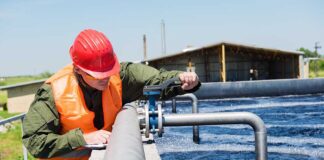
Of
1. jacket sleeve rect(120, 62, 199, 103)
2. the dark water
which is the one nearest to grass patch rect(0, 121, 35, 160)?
the dark water

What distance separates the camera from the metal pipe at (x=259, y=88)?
1252 cm

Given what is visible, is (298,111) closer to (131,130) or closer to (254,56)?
(131,130)

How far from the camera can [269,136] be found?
330 inches

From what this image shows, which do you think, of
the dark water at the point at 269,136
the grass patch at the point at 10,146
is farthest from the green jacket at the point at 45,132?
the grass patch at the point at 10,146

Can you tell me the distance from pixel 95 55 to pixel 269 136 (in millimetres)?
6770

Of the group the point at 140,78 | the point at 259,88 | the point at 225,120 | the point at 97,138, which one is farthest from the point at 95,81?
the point at 259,88

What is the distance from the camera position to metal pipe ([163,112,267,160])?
2.62m

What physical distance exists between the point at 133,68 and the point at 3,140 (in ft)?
34.1

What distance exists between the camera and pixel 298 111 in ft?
39.6

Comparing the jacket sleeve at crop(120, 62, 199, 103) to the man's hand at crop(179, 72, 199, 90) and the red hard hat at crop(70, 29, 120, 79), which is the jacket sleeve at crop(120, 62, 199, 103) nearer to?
the man's hand at crop(179, 72, 199, 90)

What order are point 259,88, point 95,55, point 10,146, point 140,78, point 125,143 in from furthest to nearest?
point 259,88
point 10,146
point 140,78
point 95,55
point 125,143

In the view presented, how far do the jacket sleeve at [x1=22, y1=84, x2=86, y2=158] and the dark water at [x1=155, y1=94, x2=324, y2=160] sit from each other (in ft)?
14.1

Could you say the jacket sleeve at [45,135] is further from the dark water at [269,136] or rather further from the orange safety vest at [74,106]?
the dark water at [269,136]

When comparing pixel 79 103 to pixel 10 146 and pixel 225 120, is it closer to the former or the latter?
pixel 225 120
